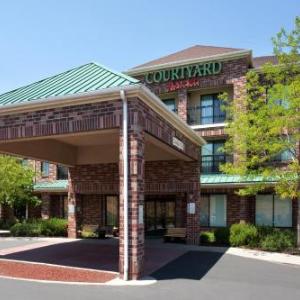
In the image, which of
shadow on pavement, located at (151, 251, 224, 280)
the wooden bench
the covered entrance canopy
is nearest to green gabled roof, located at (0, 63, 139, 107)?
the covered entrance canopy

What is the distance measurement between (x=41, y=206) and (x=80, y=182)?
1072 centimetres

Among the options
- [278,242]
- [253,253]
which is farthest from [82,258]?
[278,242]

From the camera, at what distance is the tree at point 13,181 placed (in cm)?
2525

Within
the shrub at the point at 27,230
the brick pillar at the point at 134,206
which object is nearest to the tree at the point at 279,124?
the brick pillar at the point at 134,206

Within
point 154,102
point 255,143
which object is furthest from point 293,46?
point 154,102

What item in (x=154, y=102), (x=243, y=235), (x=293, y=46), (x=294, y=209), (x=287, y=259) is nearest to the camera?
(x=154, y=102)

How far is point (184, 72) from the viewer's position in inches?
1034

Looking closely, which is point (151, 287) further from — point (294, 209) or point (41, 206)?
point (41, 206)

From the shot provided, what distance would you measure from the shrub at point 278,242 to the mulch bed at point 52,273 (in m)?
8.70

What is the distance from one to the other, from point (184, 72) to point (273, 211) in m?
10.1

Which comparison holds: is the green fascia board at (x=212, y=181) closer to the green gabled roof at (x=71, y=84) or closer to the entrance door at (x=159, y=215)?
the entrance door at (x=159, y=215)

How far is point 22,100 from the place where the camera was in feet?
41.7

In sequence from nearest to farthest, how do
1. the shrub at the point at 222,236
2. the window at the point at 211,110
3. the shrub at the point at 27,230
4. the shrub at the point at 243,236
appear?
1. the shrub at the point at 243,236
2. the shrub at the point at 222,236
3. the shrub at the point at 27,230
4. the window at the point at 211,110

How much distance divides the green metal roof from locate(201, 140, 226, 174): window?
939 cm
